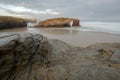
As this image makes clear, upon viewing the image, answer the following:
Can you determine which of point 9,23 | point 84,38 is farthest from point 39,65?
point 9,23

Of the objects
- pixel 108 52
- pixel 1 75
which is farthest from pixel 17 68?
pixel 108 52

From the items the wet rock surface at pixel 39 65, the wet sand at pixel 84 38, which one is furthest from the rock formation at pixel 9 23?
the wet rock surface at pixel 39 65

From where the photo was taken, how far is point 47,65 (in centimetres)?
314

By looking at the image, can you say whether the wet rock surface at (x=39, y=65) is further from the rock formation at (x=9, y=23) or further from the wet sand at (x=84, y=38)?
the rock formation at (x=9, y=23)

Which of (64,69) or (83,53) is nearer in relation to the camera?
(64,69)

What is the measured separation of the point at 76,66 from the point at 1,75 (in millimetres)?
1500

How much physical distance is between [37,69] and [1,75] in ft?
2.40

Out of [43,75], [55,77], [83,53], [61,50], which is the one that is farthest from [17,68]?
[83,53]

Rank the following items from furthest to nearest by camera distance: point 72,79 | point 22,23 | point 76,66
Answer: point 22,23
point 76,66
point 72,79

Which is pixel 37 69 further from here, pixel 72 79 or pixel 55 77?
pixel 72 79

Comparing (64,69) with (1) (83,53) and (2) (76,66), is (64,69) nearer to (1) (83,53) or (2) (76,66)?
(2) (76,66)

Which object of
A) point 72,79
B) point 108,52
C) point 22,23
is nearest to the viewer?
point 72,79

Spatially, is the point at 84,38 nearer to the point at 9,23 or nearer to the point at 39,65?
the point at 39,65

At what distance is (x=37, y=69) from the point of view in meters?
2.92
